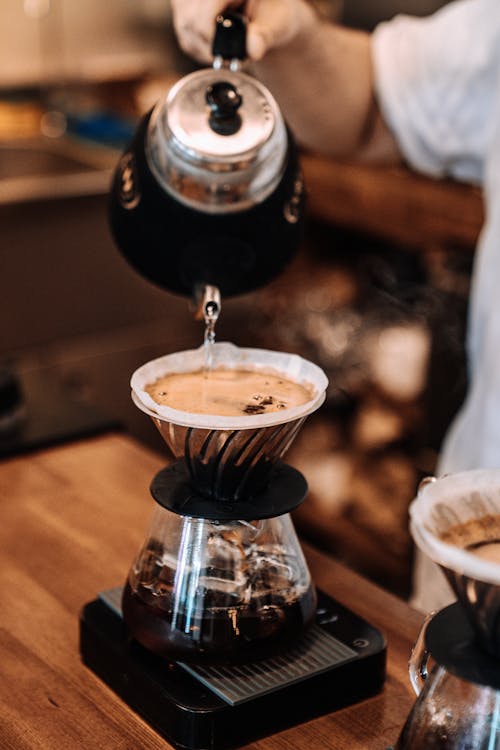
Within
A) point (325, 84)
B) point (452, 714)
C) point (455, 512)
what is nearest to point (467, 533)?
point (455, 512)

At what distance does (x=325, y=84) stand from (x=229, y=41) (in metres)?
0.59

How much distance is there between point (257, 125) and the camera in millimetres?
1041

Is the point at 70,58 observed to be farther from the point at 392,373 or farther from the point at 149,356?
the point at 392,373

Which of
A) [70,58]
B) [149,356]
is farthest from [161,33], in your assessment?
[149,356]

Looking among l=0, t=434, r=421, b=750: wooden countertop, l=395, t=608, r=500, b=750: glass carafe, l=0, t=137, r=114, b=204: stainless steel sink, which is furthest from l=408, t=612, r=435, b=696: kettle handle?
l=0, t=137, r=114, b=204: stainless steel sink

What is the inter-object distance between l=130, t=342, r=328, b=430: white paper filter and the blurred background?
5.08ft

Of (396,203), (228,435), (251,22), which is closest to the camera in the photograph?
(228,435)

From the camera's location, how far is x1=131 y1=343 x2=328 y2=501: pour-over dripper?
84 cm

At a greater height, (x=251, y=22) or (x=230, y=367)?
(x=251, y=22)

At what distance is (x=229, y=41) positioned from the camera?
1.09m

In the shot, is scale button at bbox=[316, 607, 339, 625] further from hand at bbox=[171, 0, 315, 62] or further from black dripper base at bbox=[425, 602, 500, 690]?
hand at bbox=[171, 0, 315, 62]

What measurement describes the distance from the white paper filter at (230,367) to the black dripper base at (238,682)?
22 centimetres

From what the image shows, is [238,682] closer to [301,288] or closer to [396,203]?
[396,203]

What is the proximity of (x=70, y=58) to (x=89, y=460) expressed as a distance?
8.61 ft
